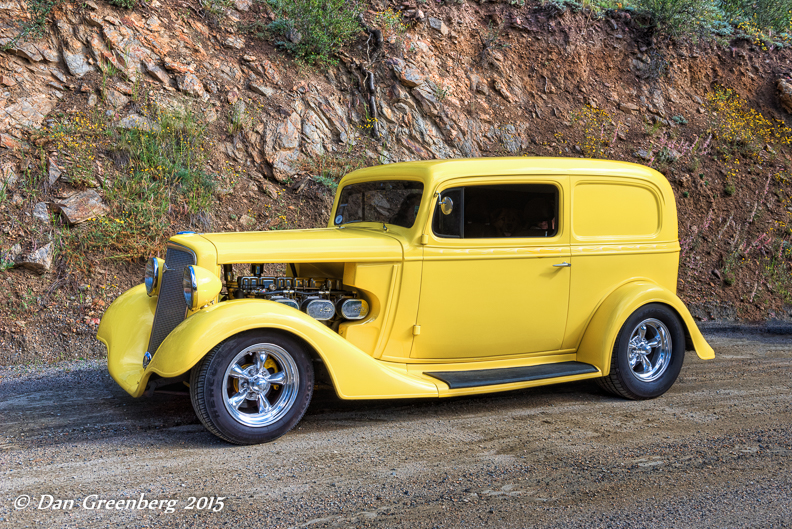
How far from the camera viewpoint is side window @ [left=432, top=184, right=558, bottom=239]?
434 centimetres

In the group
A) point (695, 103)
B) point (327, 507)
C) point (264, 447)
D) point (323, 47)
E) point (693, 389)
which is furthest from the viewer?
point (695, 103)

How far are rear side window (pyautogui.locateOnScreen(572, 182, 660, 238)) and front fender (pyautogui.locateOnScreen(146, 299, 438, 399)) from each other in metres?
1.87

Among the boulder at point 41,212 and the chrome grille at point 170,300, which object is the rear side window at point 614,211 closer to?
the chrome grille at point 170,300

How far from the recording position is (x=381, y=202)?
4781 mm

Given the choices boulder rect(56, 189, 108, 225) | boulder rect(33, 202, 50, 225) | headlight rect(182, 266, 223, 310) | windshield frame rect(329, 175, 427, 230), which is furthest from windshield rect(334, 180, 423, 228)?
boulder rect(33, 202, 50, 225)

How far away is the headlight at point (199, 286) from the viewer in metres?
3.64

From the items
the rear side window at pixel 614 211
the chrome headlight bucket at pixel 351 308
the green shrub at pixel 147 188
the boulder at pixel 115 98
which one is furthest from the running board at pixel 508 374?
the boulder at pixel 115 98

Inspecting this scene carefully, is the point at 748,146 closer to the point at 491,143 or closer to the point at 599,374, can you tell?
the point at 491,143

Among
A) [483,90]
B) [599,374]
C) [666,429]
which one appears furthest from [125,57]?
[666,429]

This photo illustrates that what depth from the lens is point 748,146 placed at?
1016 centimetres

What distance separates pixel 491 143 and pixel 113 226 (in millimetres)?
5700

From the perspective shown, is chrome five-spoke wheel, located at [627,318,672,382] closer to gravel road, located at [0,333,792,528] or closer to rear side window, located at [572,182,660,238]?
gravel road, located at [0,333,792,528]

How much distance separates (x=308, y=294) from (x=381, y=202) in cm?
105

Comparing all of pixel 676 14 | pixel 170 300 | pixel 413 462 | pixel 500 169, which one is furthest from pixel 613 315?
pixel 676 14
